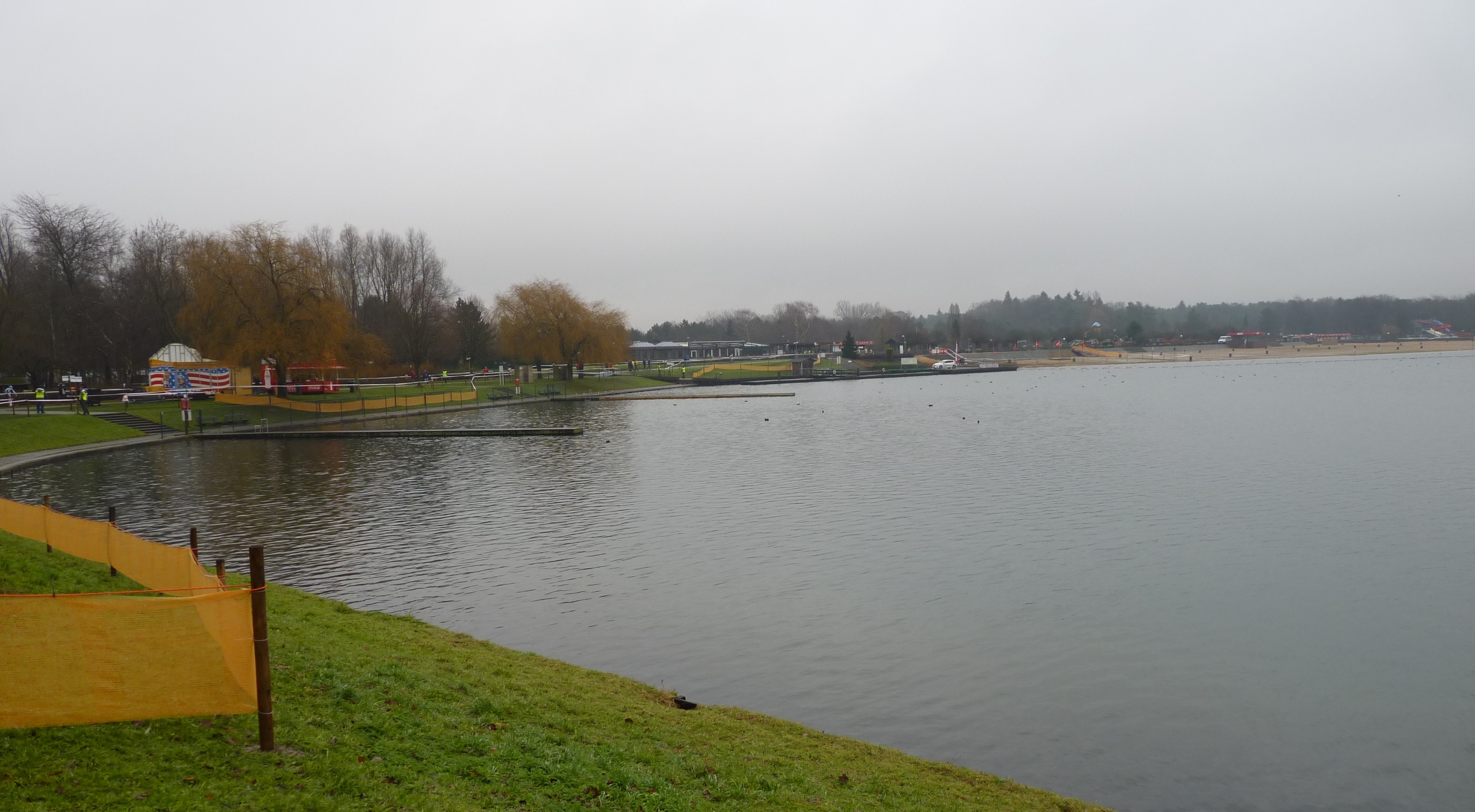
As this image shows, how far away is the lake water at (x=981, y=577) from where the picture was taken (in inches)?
470

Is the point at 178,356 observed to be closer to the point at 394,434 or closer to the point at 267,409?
the point at 267,409

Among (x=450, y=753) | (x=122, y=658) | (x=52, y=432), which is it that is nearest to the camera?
(x=122, y=658)

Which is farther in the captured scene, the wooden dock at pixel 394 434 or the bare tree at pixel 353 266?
the bare tree at pixel 353 266

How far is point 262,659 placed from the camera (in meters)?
7.90

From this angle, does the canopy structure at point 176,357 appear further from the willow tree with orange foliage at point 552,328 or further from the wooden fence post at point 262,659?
the wooden fence post at point 262,659

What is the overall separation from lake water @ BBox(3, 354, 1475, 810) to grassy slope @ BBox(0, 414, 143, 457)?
4.92 metres

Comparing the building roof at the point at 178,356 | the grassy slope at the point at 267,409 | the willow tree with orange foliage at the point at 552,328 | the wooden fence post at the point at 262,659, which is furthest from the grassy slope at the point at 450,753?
the willow tree with orange foliage at the point at 552,328

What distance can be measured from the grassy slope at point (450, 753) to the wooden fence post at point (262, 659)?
0.18 meters

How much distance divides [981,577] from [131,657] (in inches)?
618

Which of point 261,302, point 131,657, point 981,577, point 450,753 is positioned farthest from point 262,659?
point 261,302

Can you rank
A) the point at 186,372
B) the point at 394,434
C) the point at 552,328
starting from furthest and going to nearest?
the point at 552,328 < the point at 186,372 < the point at 394,434

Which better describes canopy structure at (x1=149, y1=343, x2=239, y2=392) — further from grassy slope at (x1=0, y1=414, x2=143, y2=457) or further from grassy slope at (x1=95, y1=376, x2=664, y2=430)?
grassy slope at (x1=0, y1=414, x2=143, y2=457)

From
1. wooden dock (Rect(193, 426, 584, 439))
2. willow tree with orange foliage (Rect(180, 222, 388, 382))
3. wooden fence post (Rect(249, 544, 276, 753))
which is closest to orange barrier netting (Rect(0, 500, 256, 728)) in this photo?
wooden fence post (Rect(249, 544, 276, 753))

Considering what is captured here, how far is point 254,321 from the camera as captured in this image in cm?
5966
